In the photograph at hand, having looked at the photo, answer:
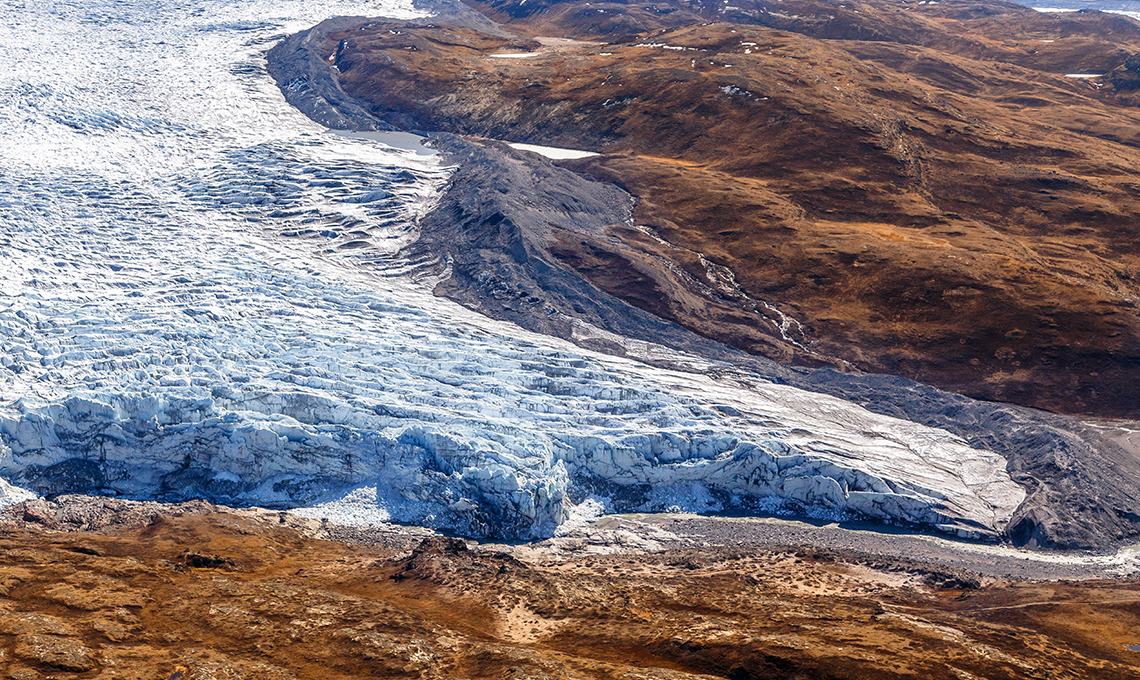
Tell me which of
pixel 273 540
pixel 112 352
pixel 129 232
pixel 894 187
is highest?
pixel 894 187

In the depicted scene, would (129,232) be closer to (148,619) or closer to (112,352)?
(112,352)

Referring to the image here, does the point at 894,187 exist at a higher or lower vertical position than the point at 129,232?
higher

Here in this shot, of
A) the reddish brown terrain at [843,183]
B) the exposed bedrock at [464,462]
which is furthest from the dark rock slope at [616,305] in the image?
the exposed bedrock at [464,462]

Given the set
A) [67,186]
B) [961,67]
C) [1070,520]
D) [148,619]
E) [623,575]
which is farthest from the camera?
[961,67]

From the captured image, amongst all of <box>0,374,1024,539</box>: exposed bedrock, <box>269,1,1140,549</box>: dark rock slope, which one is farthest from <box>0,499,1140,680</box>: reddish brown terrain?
<box>269,1,1140,549</box>: dark rock slope


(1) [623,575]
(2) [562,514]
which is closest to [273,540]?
(2) [562,514]
